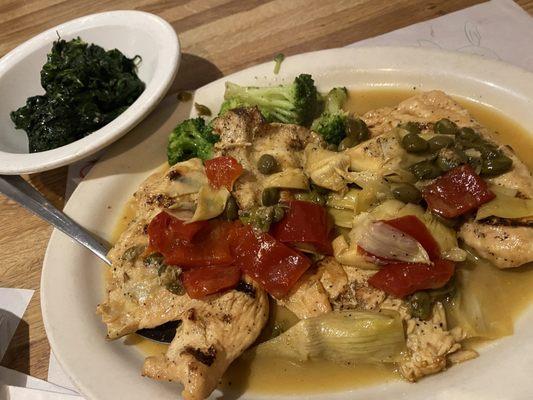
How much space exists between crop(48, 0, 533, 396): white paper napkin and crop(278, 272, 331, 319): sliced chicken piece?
225 centimetres

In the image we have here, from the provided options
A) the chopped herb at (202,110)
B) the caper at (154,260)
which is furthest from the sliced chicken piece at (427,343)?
the chopped herb at (202,110)

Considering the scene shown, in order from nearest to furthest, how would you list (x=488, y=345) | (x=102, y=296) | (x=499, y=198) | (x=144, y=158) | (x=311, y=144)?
(x=488, y=345) → (x=499, y=198) → (x=102, y=296) → (x=311, y=144) → (x=144, y=158)

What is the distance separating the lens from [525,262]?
289cm

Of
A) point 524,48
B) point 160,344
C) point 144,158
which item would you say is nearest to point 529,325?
point 160,344

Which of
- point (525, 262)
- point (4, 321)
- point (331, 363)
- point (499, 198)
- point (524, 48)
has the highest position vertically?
point (524, 48)

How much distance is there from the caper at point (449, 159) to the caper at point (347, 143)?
693 millimetres

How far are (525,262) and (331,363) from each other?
1.30 m

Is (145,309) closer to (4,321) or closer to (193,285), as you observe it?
(193,285)

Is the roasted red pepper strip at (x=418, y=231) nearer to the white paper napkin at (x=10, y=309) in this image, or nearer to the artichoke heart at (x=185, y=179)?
the artichoke heart at (x=185, y=179)

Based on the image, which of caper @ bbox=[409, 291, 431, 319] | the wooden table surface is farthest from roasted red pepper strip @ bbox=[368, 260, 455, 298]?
the wooden table surface

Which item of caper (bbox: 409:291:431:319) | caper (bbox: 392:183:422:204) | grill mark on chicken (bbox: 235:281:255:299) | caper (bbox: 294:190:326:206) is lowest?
grill mark on chicken (bbox: 235:281:255:299)

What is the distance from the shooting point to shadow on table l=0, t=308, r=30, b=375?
3250mm

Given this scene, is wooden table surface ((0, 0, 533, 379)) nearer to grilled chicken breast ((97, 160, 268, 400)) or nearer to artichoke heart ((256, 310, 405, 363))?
grilled chicken breast ((97, 160, 268, 400))

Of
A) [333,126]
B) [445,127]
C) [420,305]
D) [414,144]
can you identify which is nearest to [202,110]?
[333,126]
